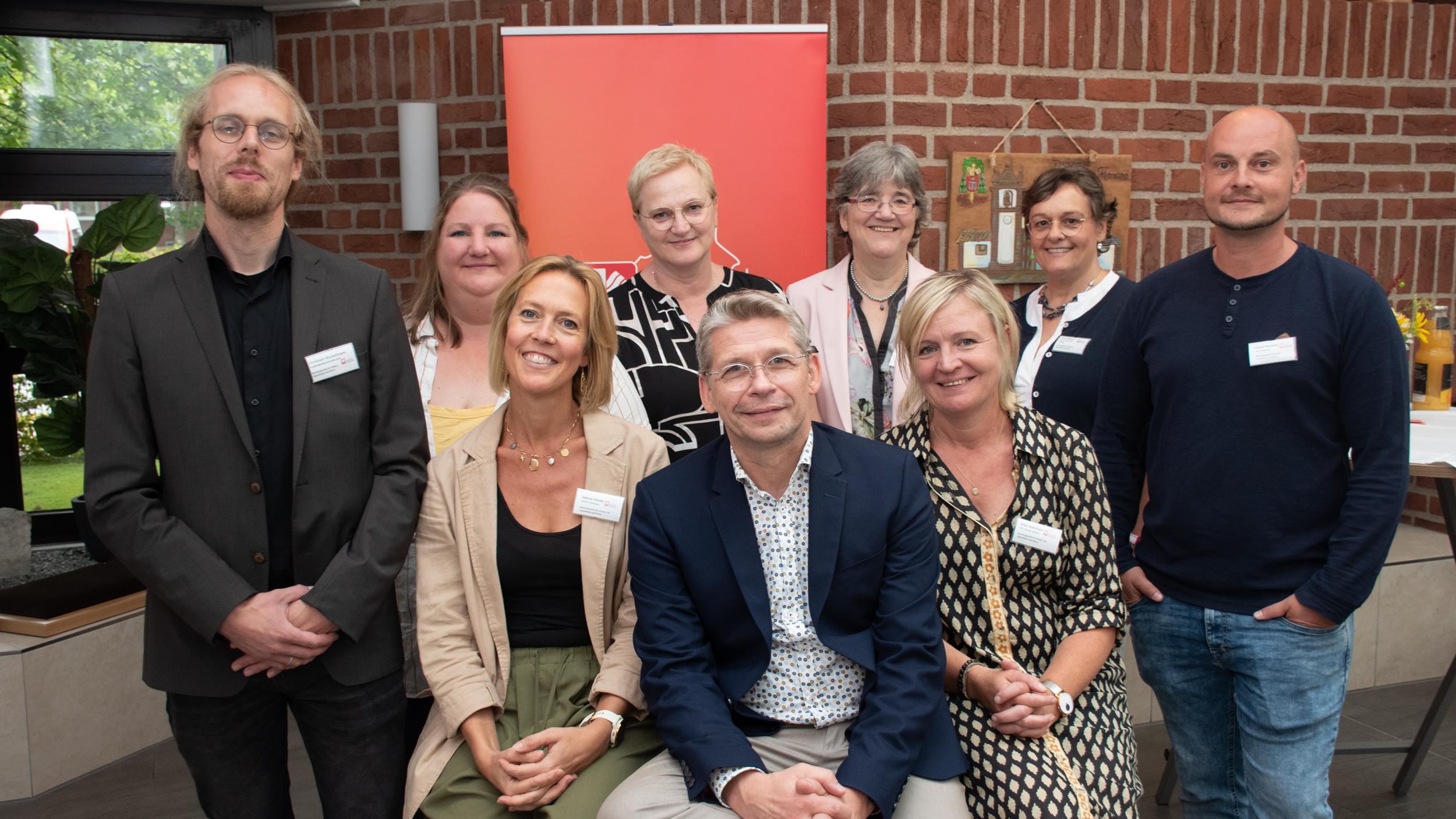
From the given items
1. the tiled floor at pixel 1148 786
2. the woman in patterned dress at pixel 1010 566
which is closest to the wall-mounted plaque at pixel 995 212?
the woman in patterned dress at pixel 1010 566

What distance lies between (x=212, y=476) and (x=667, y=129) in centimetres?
216

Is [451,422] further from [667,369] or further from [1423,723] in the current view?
[1423,723]

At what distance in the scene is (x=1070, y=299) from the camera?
2674 mm

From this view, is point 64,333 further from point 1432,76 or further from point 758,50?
point 1432,76

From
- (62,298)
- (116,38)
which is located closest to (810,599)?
(62,298)

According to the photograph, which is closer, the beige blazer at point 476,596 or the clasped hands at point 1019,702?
the clasped hands at point 1019,702

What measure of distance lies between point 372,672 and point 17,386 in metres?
3.11

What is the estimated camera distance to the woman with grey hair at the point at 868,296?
102 inches

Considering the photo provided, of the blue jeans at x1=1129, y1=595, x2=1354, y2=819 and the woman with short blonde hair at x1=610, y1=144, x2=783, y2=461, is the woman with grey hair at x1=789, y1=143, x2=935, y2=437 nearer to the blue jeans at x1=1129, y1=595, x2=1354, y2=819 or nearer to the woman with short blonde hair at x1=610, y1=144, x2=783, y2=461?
the woman with short blonde hair at x1=610, y1=144, x2=783, y2=461

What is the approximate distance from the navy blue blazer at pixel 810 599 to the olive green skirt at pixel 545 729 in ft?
0.53

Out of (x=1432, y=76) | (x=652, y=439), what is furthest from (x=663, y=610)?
(x=1432, y=76)

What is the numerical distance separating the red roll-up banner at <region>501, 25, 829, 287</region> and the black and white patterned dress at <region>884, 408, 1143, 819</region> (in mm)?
1697

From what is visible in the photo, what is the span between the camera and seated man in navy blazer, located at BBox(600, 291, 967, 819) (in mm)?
1729

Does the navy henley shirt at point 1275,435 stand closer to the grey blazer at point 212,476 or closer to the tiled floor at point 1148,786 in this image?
the tiled floor at point 1148,786
